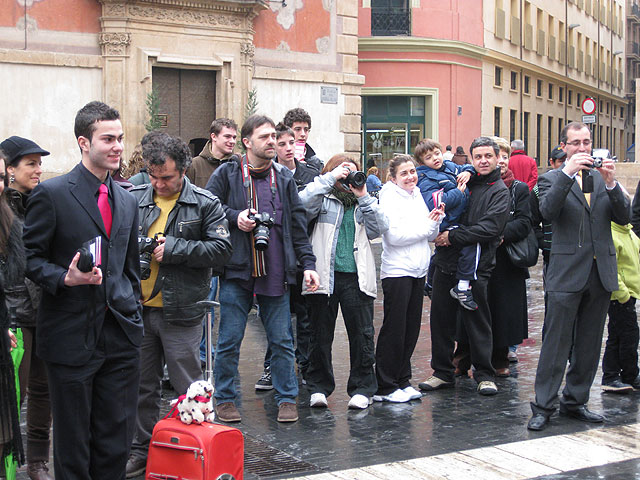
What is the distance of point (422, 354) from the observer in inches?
370

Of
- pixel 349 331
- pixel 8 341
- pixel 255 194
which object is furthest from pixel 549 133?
pixel 8 341

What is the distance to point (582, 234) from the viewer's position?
679 cm

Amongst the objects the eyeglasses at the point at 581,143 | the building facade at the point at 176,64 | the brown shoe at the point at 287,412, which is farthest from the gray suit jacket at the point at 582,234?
the building facade at the point at 176,64

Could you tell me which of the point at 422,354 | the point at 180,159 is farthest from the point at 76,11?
the point at 180,159

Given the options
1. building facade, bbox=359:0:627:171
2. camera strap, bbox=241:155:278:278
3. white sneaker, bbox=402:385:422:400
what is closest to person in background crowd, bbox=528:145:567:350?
white sneaker, bbox=402:385:422:400

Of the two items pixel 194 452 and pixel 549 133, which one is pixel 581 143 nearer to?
pixel 194 452

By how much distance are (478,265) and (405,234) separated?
0.79 meters

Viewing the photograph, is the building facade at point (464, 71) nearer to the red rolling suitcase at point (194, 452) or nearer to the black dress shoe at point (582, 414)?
the black dress shoe at point (582, 414)

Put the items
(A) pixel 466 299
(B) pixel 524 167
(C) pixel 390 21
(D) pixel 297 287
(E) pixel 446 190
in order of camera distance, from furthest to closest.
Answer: (C) pixel 390 21, (B) pixel 524 167, (D) pixel 297 287, (E) pixel 446 190, (A) pixel 466 299

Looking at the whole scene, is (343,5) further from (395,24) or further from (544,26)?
(544,26)

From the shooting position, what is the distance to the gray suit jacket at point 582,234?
22.1 feet

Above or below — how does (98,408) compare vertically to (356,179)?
below

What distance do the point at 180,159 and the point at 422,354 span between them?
433 cm

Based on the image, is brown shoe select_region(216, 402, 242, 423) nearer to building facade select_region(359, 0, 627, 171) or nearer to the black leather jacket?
the black leather jacket
